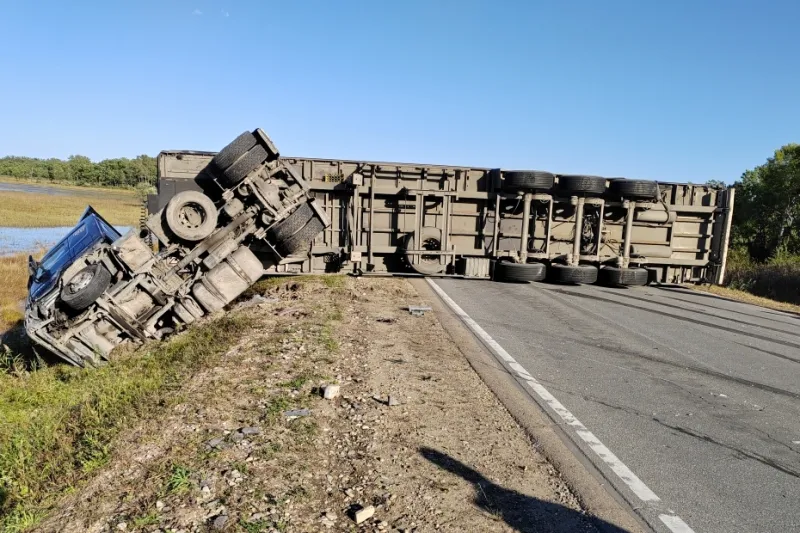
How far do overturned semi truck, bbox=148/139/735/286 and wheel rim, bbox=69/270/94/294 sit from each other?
4442 millimetres

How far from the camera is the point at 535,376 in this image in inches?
214

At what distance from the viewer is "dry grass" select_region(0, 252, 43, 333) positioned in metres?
11.7

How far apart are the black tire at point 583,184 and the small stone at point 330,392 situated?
31.4 ft

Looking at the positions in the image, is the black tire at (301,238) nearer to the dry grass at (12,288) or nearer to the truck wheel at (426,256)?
the truck wheel at (426,256)

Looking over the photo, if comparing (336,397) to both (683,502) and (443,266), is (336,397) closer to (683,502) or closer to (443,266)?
(683,502)

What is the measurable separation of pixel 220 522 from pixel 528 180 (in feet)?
35.1

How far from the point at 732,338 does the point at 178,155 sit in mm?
10863

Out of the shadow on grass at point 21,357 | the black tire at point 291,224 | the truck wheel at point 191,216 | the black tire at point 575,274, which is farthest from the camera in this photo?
the black tire at point 575,274

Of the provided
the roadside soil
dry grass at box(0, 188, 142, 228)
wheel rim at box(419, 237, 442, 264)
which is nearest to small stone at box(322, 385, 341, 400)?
the roadside soil

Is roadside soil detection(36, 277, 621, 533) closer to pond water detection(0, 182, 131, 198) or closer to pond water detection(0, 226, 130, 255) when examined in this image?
pond water detection(0, 226, 130, 255)

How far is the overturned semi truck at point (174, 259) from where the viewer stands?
Result: 23.1 feet

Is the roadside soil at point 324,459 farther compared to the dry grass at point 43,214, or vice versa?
the dry grass at point 43,214

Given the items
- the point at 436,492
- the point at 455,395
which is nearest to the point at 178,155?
the point at 455,395

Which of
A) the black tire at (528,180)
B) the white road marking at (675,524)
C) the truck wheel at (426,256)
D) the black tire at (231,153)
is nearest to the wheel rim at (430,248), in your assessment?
the truck wheel at (426,256)
